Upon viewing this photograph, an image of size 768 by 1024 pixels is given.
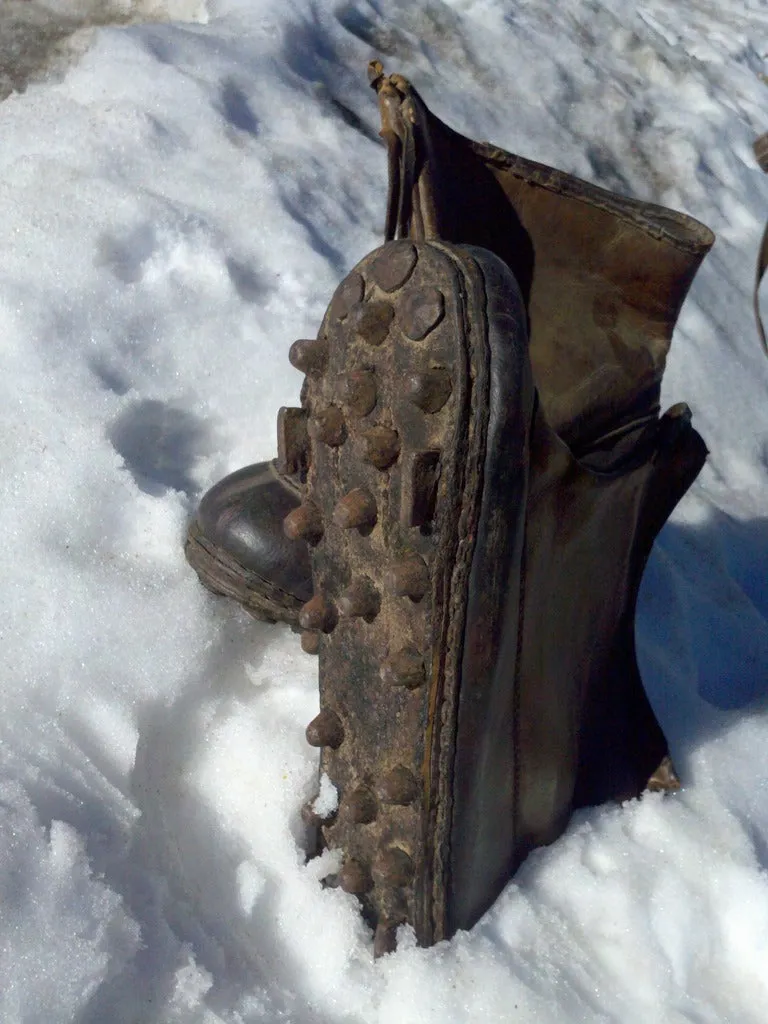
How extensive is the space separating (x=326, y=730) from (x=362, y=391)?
15.5 inches

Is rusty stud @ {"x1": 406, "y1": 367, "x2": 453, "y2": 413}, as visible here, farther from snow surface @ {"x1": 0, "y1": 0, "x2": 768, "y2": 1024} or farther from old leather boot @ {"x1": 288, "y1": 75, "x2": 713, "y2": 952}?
snow surface @ {"x1": 0, "y1": 0, "x2": 768, "y2": 1024}

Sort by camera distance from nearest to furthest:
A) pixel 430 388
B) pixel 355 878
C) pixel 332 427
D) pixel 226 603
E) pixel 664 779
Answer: pixel 430 388 < pixel 332 427 < pixel 355 878 < pixel 664 779 < pixel 226 603

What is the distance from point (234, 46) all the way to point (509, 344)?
185cm

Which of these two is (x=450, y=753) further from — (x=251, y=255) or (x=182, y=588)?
(x=251, y=255)

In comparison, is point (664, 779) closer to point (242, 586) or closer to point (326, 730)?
point (326, 730)

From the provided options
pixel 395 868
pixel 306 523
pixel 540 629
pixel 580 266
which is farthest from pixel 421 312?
pixel 580 266

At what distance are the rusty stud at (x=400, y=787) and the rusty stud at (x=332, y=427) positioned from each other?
0.35 meters

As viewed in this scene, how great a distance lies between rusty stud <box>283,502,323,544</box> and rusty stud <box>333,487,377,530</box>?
0.28ft

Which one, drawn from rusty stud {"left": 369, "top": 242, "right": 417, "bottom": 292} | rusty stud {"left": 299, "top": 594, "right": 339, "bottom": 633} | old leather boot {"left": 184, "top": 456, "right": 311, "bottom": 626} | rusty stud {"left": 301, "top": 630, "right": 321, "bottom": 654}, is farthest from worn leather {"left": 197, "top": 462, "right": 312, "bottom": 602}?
rusty stud {"left": 369, "top": 242, "right": 417, "bottom": 292}

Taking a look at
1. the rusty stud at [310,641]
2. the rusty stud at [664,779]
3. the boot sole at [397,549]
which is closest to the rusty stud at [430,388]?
the boot sole at [397,549]

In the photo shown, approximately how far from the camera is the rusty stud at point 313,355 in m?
1.14

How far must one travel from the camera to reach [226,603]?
1.56 m

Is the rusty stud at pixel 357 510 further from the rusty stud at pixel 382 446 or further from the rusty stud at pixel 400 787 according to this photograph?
the rusty stud at pixel 400 787

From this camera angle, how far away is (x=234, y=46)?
8.34 ft
